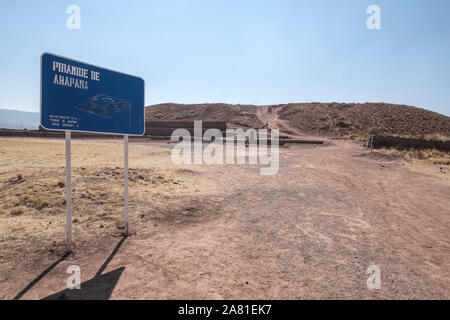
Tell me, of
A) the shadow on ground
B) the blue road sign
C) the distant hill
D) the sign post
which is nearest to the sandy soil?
the shadow on ground

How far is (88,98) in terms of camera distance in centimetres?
460

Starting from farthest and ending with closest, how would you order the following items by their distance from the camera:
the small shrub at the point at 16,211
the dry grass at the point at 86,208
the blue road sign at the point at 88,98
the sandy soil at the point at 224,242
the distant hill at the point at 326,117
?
the distant hill at the point at 326,117, the small shrub at the point at 16,211, the dry grass at the point at 86,208, the blue road sign at the point at 88,98, the sandy soil at the point at 224,242

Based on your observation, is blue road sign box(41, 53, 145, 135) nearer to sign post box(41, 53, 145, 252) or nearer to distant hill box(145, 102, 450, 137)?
sign post box(41, 53, 145, 252)

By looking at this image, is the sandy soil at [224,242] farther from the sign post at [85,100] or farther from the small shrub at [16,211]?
the sign post at [85,100]

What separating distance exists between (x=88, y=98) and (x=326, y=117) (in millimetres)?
68379

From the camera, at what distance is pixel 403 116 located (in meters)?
63.4

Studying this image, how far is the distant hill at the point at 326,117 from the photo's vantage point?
181 feet

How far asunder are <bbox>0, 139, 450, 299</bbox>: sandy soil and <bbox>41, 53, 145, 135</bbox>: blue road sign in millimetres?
2247

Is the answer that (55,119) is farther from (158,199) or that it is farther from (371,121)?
(371,121)

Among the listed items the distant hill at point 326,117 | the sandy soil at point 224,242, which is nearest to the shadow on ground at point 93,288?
the sandy soil at point 224,242

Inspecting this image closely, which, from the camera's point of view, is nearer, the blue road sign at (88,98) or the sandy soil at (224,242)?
the sandy soil at (224,242)

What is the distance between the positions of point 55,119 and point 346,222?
678cm

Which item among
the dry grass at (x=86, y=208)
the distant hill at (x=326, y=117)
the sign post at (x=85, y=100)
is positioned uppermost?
the distant hill at (x=326, y=117)

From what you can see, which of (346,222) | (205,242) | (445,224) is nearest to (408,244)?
(346,222)
